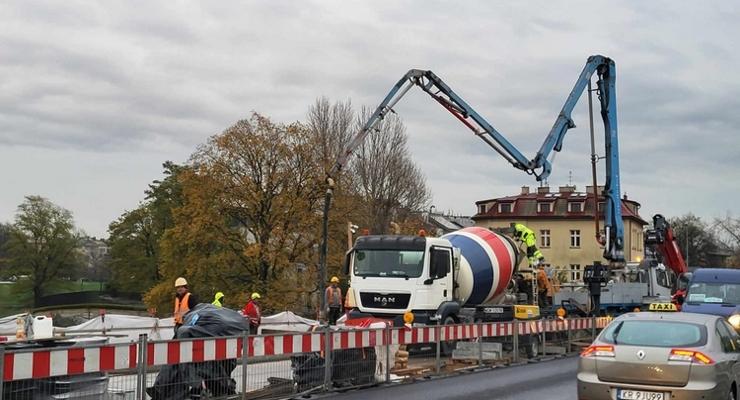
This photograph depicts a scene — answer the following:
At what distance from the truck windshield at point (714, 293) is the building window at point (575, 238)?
7021 cm

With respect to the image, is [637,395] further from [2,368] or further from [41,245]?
[41,245]

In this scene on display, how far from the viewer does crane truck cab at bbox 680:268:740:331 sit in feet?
69.7

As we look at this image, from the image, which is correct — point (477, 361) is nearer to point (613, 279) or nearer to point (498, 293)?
point (498, 293)

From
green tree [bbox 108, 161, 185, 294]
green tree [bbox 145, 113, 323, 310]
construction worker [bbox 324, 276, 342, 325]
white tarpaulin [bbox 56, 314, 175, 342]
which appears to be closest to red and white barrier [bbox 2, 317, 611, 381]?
white tarpaulin [bbox 56, 314, 175, 342]

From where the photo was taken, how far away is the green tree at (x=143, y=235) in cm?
7375

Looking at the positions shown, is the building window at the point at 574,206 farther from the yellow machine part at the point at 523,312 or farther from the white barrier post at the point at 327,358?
the white barrier post at the point at 327,358

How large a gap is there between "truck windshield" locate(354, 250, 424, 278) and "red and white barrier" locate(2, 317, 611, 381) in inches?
139

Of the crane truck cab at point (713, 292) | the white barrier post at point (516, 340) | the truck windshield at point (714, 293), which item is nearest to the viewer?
the white barrier post at point (516, 340)

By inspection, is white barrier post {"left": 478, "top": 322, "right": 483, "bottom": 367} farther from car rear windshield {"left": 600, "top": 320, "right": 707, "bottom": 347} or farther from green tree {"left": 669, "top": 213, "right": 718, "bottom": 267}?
green tree {"left": 669, "top": 213, "right": 718, "bottom": 267}

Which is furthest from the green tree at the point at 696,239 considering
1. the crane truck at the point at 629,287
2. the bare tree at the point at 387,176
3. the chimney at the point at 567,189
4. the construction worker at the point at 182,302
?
the construction worker at the point at 182,302

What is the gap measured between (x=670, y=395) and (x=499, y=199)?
86587 millimetres

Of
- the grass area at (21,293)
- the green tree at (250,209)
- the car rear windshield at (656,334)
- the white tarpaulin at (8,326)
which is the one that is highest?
the green tree at (250,209)

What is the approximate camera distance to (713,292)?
71.9 feet

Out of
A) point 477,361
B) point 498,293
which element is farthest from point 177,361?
point 498,293
